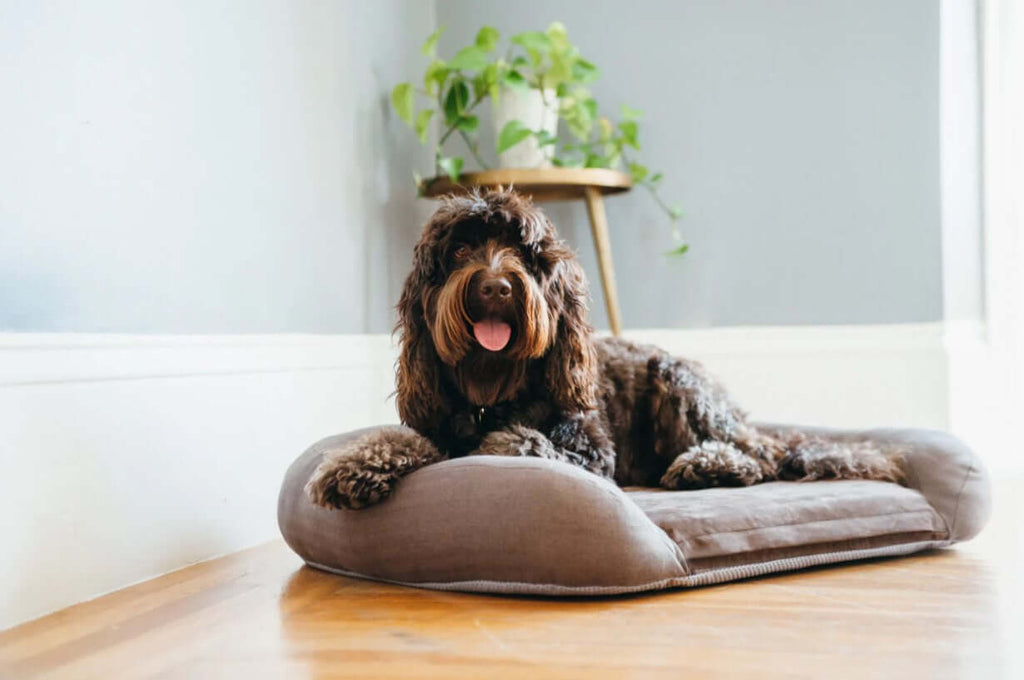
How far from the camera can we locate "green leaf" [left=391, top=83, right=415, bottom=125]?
12.2 ft

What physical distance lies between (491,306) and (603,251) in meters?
1.67

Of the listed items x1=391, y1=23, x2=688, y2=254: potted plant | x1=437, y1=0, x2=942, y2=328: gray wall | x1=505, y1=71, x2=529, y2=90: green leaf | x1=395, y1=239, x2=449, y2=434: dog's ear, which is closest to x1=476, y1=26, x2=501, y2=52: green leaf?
x1=391, y1=23, x2=688, y2=254: potted plant

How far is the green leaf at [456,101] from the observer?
384cm

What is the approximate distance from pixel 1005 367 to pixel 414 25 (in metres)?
2.76

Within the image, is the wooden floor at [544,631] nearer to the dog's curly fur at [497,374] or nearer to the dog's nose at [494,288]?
the dog's curly fur at [497,374]

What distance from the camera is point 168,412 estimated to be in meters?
2.54

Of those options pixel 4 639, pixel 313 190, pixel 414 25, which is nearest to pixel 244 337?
pixel 313 190

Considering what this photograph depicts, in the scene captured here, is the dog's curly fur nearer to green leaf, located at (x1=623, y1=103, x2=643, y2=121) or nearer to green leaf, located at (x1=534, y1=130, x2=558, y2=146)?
green leaf, located at (x1=534, y1=130, x2=558, y2=146)

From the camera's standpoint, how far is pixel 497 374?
2406 mm

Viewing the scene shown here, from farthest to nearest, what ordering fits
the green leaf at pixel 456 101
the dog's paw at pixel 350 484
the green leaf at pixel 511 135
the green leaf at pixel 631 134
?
1. the green leaf at pixel 631 134
2. the green leaf at pixel 456 101
3. the green leaf at pixel 511 135
4. the dog's paw at pixel 350 484

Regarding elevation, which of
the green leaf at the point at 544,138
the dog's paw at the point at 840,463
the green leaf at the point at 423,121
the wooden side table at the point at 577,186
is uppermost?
the green leaf at the point at 423,121

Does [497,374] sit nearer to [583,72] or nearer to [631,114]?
[583,72]

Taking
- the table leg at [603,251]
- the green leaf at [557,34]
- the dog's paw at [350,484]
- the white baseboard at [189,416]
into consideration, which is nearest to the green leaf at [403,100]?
the green leaf at [557,34]

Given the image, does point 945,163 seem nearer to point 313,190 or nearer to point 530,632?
point 313,190
